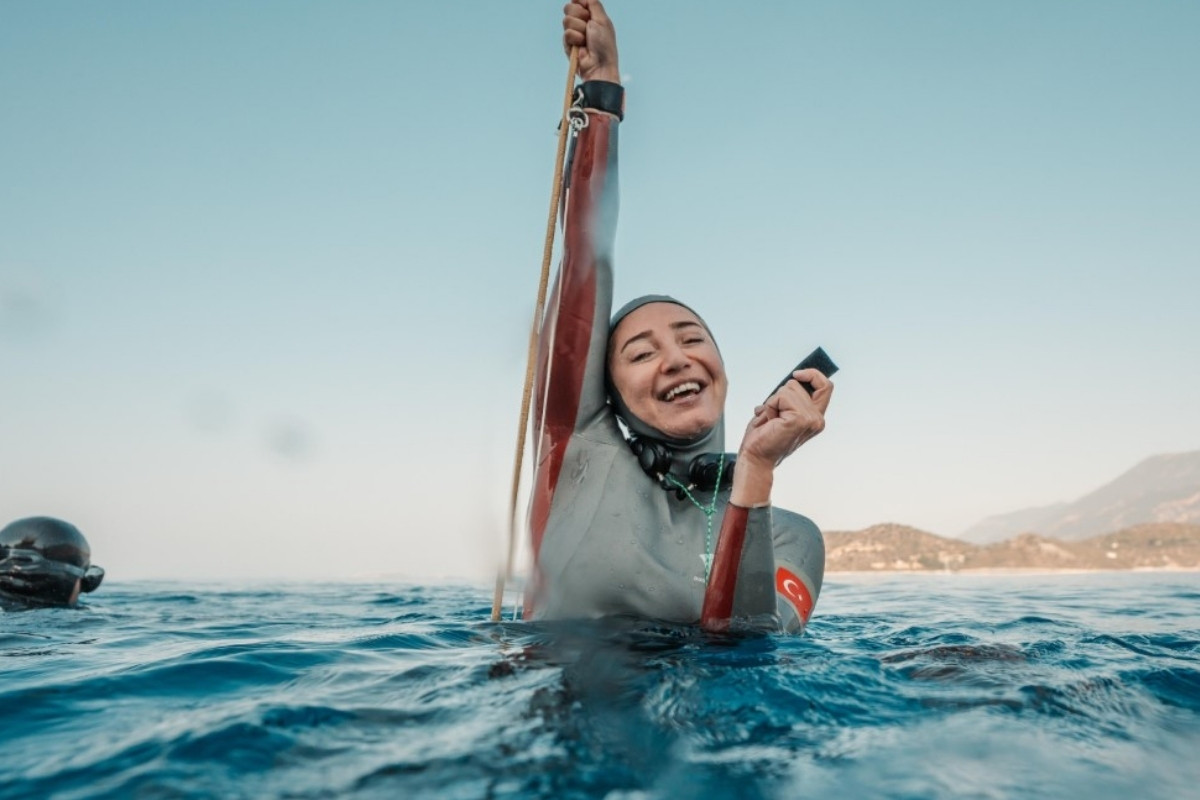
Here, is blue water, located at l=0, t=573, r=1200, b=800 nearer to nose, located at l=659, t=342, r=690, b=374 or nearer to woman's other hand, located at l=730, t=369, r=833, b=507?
woman's other hand, located at l=730, t=369, r=833, b=507

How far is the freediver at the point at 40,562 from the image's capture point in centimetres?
653

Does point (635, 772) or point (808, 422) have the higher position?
point (808, 422)

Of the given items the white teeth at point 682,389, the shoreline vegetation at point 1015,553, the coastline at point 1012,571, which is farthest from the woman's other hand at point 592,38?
the shoreline vegetation at point 1015,553

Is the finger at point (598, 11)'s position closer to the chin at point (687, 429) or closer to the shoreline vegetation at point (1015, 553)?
the chin at point (687, 429)

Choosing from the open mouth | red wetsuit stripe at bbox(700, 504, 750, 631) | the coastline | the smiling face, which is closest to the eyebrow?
the smiling face

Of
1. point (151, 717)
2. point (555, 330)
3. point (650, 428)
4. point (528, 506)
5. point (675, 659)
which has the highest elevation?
point (555, 330)

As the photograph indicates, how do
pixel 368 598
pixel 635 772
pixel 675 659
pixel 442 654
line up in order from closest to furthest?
pixel 635 772 → pixel 675 659 → pixel 442 654 → pixel 368 598

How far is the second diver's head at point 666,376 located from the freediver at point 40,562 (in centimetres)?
547

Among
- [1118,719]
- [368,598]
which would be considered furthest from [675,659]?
[368,598]

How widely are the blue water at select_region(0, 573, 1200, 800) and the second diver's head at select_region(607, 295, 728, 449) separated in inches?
41.2

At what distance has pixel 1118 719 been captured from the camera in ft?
7.63

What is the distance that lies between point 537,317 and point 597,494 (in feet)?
2.93

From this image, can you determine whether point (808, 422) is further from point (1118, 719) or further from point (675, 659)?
point (1118, 719)

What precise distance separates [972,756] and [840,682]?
68cm
